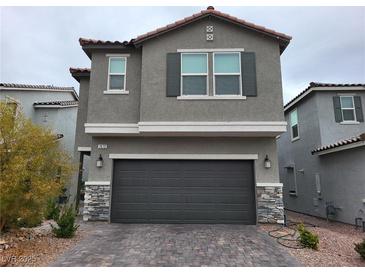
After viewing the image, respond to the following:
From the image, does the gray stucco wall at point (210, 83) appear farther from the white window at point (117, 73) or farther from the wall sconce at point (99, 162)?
the wall sconce at point (99, 162)

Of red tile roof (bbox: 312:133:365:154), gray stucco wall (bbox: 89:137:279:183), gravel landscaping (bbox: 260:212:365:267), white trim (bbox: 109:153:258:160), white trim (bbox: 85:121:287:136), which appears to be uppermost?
white trim (bbox: 85:121:287:136)

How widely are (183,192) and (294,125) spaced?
31.6 feet

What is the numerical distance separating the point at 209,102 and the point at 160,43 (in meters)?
3.19

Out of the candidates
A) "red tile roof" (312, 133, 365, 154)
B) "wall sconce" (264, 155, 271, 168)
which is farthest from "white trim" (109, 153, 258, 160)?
"red tile roof" (312, 133, 365, 154)

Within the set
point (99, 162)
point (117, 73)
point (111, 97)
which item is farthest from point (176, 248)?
point (117, 73)

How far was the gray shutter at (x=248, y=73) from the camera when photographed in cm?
974

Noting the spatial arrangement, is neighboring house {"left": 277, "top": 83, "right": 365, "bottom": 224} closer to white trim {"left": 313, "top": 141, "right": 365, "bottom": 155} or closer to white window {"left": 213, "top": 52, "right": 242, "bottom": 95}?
white trim {"left": 313, "top": 141, "right": 365, "bottom": 155}

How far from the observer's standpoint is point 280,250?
265 inches

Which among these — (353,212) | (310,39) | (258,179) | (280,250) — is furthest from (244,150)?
(310,39)

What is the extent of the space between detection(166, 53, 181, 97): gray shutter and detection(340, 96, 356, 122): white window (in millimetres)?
8960

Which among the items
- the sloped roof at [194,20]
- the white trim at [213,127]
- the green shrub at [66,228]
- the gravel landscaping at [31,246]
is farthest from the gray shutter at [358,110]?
the green shrub at [66,228]

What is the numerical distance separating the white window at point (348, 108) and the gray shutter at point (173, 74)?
8.96 metres

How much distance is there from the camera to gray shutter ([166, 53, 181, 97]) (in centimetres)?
983
